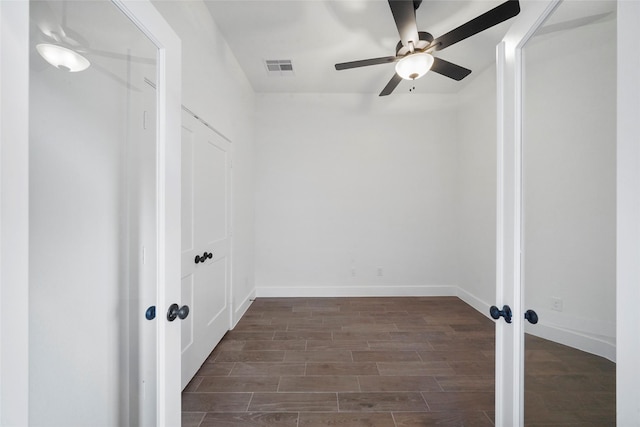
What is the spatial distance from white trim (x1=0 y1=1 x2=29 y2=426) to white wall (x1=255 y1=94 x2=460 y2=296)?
3298 millimetres

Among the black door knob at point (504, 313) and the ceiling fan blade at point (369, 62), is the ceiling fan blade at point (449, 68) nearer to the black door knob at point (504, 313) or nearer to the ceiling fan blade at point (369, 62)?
the ceiling fan blade at point (369, 62)

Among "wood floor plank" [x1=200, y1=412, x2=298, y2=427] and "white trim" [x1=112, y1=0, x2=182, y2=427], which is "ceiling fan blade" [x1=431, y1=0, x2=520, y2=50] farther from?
"wood floor plank" [x1=200, y1=412, x2=298, y2=427]

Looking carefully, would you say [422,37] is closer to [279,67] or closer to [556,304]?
[279,67]

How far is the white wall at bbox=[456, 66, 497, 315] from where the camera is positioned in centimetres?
310

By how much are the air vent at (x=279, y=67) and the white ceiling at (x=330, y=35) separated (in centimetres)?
7

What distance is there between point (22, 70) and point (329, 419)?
198 cm

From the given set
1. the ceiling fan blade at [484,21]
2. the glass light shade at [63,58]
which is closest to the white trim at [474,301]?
the ceiling fan blade at [484,21]

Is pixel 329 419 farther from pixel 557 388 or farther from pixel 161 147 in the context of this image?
pixel 161 147

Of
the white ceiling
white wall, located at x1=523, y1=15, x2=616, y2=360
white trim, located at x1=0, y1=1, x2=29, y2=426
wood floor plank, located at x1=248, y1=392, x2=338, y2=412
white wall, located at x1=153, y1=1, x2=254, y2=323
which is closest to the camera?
white trim, located at x1=0, y1=1, x2=29, y2=426

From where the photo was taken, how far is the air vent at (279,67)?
2.99 meters

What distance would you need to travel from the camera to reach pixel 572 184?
898 millimetres

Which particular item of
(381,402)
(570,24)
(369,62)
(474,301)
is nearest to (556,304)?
(570,24)

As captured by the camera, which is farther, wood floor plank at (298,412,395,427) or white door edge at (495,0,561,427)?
wood floor plank at (298,412,395,427)

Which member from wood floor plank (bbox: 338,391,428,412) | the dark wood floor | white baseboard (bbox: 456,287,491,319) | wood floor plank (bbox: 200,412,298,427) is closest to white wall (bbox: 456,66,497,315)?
white baseboard (bbox: 456,287,491,319)
